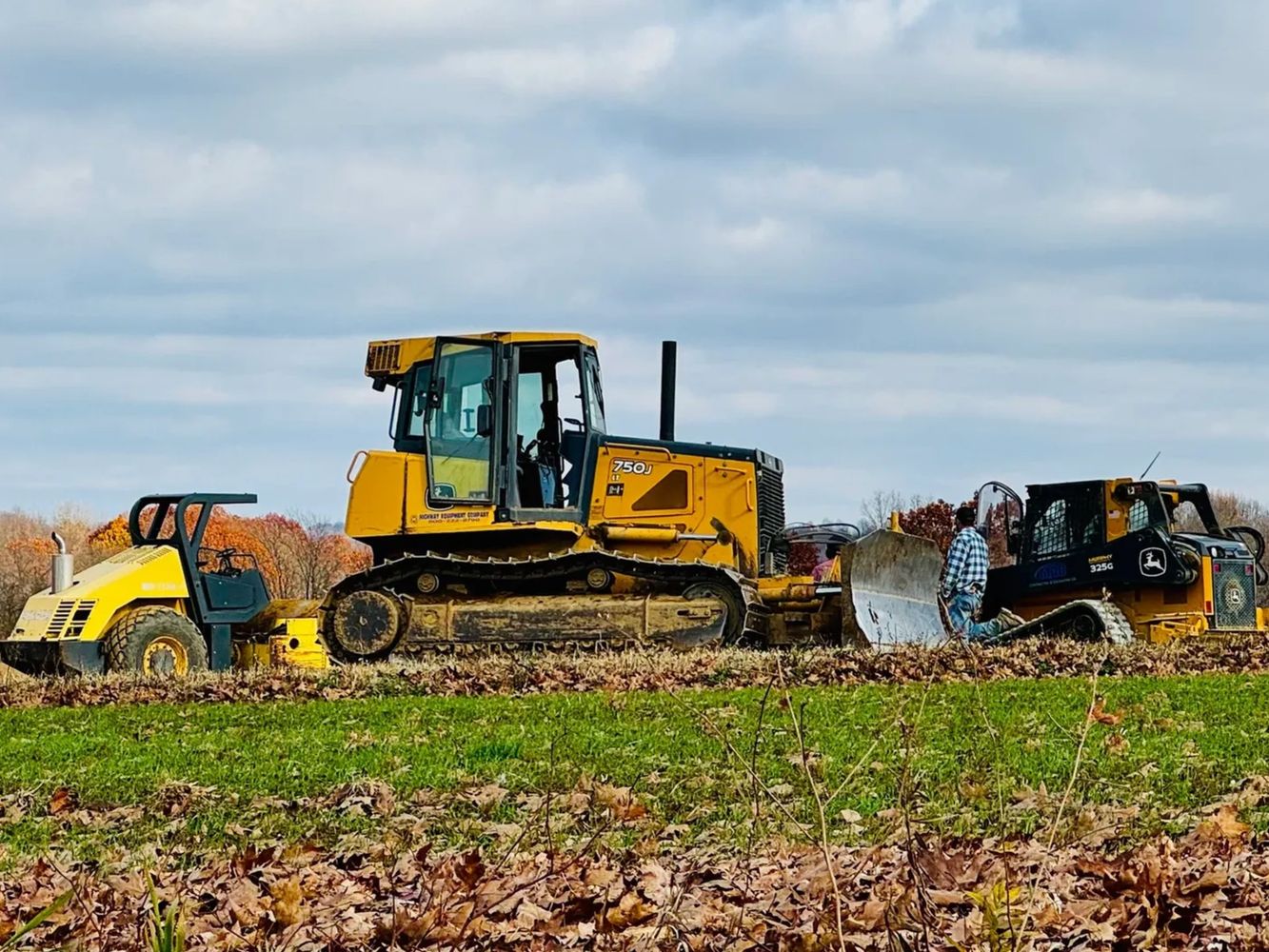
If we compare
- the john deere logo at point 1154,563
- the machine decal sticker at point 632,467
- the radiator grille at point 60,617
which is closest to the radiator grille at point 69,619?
the radiator grille at point 60,617

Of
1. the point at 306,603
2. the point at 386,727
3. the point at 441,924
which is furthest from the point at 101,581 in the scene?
the point at 441,924

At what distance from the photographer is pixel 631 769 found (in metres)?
8.38

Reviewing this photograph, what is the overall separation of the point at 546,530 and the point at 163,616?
409 cm

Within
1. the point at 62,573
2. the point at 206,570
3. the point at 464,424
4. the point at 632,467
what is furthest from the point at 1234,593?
the point at 62,573

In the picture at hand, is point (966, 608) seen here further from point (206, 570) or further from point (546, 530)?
point (206, 570)

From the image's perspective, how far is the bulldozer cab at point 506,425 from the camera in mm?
17484

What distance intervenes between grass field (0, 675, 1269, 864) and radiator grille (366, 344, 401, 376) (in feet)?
23.0

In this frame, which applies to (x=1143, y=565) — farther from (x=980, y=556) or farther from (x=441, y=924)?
(x=441, y=924)

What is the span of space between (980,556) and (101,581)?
912 centimetres

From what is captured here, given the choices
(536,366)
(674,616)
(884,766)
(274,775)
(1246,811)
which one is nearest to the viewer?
(1246,811)

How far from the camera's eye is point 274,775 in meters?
8.73

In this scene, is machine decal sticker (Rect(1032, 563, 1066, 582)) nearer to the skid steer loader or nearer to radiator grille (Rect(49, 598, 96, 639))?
the skid steer loader

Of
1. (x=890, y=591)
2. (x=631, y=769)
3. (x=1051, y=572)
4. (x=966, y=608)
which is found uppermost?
(x=1051, y=572)

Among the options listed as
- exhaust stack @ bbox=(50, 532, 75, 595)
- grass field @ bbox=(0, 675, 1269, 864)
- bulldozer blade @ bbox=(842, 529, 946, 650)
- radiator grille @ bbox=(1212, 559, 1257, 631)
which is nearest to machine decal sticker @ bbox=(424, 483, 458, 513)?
exhaust stack @ bbox=(50, 532, 75, 595)
